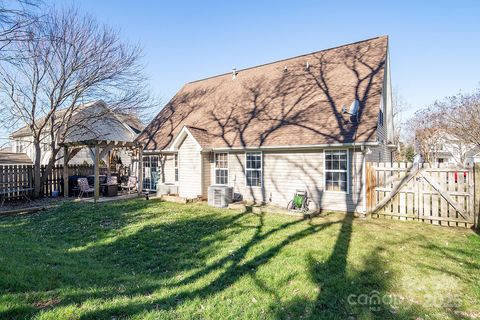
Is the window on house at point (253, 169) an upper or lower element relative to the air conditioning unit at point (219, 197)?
upper

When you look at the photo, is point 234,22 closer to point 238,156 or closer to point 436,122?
point 238,156

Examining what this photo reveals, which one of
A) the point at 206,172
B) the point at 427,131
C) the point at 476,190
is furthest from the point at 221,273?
the point at 427,131

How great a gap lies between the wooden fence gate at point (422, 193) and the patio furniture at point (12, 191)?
51.4ft

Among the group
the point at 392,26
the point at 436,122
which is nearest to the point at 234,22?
the point at 392,26

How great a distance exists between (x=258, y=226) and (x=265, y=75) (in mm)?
11719

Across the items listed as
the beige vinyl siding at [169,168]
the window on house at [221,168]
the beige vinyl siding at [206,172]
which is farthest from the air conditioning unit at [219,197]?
the beige vinyl siding at [169,168]

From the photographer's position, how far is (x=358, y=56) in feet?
47.3

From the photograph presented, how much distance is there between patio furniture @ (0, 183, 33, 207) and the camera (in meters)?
13.0

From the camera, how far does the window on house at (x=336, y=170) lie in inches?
428

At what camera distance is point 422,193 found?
9.19m

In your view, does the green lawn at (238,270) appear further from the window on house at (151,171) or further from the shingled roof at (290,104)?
the window on house at (151,171)

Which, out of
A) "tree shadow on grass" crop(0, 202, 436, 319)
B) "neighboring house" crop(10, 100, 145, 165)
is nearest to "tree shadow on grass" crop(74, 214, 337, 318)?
"tree shadow on grass" crop(0, 202, 436, 319)

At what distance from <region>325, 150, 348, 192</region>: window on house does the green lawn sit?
2184 millimetres

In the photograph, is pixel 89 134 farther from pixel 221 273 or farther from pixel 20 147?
pixel 221 273
